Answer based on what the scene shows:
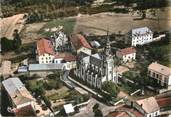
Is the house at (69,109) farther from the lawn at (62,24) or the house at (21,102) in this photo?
the lawn at (62,24)

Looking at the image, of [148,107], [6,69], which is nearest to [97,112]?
[148,107]

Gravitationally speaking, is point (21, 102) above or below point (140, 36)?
below

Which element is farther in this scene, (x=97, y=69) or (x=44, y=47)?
(x=44, y=47)

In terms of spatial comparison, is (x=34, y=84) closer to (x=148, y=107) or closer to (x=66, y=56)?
(x=66, y=56)

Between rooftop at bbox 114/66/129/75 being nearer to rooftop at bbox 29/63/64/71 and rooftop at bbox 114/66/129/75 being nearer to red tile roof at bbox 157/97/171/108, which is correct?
rooftop at bbox 29/63/64/71

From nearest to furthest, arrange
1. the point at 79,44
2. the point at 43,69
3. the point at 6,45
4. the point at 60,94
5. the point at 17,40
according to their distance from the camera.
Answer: the point at 60,94, the point at 43,69, the point at 79,44, the point at 6,45, the point at 17,40

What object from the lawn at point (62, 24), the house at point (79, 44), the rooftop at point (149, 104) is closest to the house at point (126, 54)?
the house at point (79, 44)

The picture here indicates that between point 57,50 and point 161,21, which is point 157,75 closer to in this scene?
point 57,50
